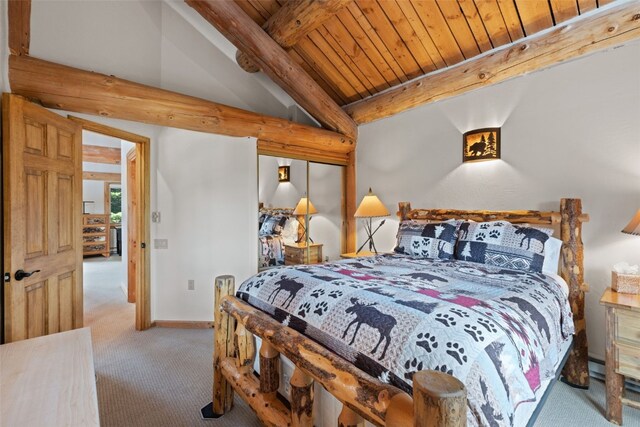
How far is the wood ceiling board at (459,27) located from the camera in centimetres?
267

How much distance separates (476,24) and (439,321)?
2.85 metres

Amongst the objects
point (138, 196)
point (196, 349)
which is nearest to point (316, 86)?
point (138, 196)

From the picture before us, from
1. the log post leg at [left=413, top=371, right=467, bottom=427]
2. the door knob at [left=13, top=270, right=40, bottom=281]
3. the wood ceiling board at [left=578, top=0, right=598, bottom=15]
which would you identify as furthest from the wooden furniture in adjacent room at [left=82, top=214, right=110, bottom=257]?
the wood ceiling board at [left=578, top=0, right=598, bottom=15]

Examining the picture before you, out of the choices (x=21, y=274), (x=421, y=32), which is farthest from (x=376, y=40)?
(x=21, y=274)

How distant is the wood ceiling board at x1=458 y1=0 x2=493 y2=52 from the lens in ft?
8.59

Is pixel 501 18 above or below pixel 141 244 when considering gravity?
above

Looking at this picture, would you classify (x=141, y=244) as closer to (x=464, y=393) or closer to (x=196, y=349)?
(x=196, y=349)

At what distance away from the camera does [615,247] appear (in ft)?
7.78

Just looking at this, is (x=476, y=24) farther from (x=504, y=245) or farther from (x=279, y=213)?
(x=279, y=213)

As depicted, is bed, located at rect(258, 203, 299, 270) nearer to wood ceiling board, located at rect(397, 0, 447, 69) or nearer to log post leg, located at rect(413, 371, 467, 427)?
wood ceiling board, located at rect(397, 0, 447, 69)

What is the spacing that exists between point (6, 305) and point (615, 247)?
443cm

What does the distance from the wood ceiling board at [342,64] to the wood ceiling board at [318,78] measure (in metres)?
0.30

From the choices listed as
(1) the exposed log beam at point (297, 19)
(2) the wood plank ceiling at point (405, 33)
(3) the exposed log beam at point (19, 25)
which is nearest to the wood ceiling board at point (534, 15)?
(2) the wood plank ceiling at point (405, 33)

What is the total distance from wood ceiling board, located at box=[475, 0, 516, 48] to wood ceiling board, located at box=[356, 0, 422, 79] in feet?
2.51
